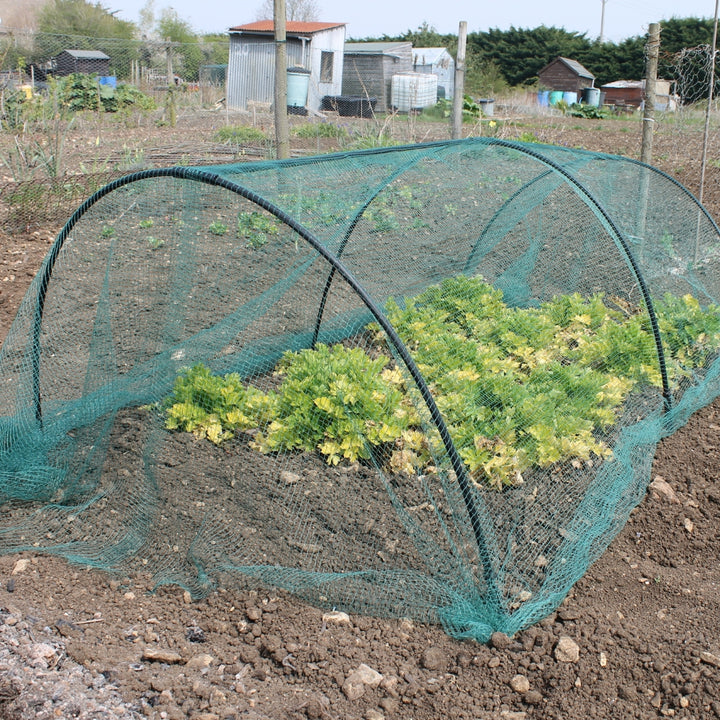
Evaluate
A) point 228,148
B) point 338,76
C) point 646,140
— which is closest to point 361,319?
point 646,140

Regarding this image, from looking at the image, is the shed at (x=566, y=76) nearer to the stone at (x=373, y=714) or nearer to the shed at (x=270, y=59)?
the shed at (x=270, y=59)

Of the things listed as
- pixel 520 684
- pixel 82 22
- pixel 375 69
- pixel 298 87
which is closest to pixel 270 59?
pixel 298 87

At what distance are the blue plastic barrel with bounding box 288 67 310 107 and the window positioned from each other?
5259mm

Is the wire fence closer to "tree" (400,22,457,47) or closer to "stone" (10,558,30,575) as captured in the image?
"stone" (10,558,30,575)

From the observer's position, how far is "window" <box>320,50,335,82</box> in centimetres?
2462

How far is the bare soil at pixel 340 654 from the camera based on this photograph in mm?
2469

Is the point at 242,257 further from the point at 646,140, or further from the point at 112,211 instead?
the point at 646,140

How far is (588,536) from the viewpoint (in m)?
3.27

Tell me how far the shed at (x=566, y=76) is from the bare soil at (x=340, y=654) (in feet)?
114

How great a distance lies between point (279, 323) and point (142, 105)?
1341cm

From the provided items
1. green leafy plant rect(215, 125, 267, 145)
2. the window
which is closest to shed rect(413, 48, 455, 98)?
the window

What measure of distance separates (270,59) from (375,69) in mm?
6333

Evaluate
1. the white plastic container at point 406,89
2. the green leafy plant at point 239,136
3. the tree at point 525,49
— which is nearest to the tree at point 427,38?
the tree at point 525,49

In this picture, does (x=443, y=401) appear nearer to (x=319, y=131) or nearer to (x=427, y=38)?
(x=319, y=131)
